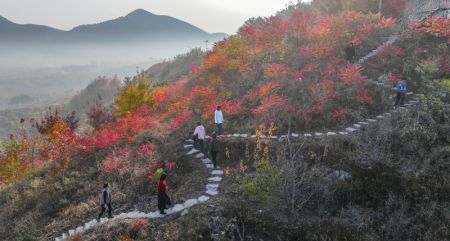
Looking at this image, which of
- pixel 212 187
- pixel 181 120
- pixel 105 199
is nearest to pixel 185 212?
pixel 212 187

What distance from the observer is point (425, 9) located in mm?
27844

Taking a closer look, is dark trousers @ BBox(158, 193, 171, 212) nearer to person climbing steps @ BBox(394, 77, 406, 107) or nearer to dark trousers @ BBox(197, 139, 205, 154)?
dark trousers @ BBox(197, 139, 205, 154)

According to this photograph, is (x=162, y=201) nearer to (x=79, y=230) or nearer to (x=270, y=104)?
(x=79, y=230)

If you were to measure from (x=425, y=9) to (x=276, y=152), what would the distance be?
22.6m

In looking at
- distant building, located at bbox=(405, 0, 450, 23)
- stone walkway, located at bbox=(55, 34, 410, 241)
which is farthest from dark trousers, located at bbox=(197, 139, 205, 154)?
distant building, located at bbox=(405, 0, 450, 23)

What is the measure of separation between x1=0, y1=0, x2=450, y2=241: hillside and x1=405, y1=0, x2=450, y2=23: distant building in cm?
280

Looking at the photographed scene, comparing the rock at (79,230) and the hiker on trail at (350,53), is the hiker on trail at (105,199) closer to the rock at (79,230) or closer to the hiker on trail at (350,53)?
the rock at (79,230)

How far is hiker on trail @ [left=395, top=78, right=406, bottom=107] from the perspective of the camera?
1664 centimetres

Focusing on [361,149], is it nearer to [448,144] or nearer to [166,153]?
[448,144]

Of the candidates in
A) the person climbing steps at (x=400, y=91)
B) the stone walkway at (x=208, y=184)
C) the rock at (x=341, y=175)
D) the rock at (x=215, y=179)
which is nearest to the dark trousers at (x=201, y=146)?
the stone walkway at (x=208, y=184)

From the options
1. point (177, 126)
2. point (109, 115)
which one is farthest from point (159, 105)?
point (177, 126)

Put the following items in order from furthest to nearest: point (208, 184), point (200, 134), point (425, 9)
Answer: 1. point (425, 9)
2. point (200, 134)
3. point (208, 184)

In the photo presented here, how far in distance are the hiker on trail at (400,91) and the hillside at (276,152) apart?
1.11 feet

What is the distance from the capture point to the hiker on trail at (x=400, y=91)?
54.6ft
